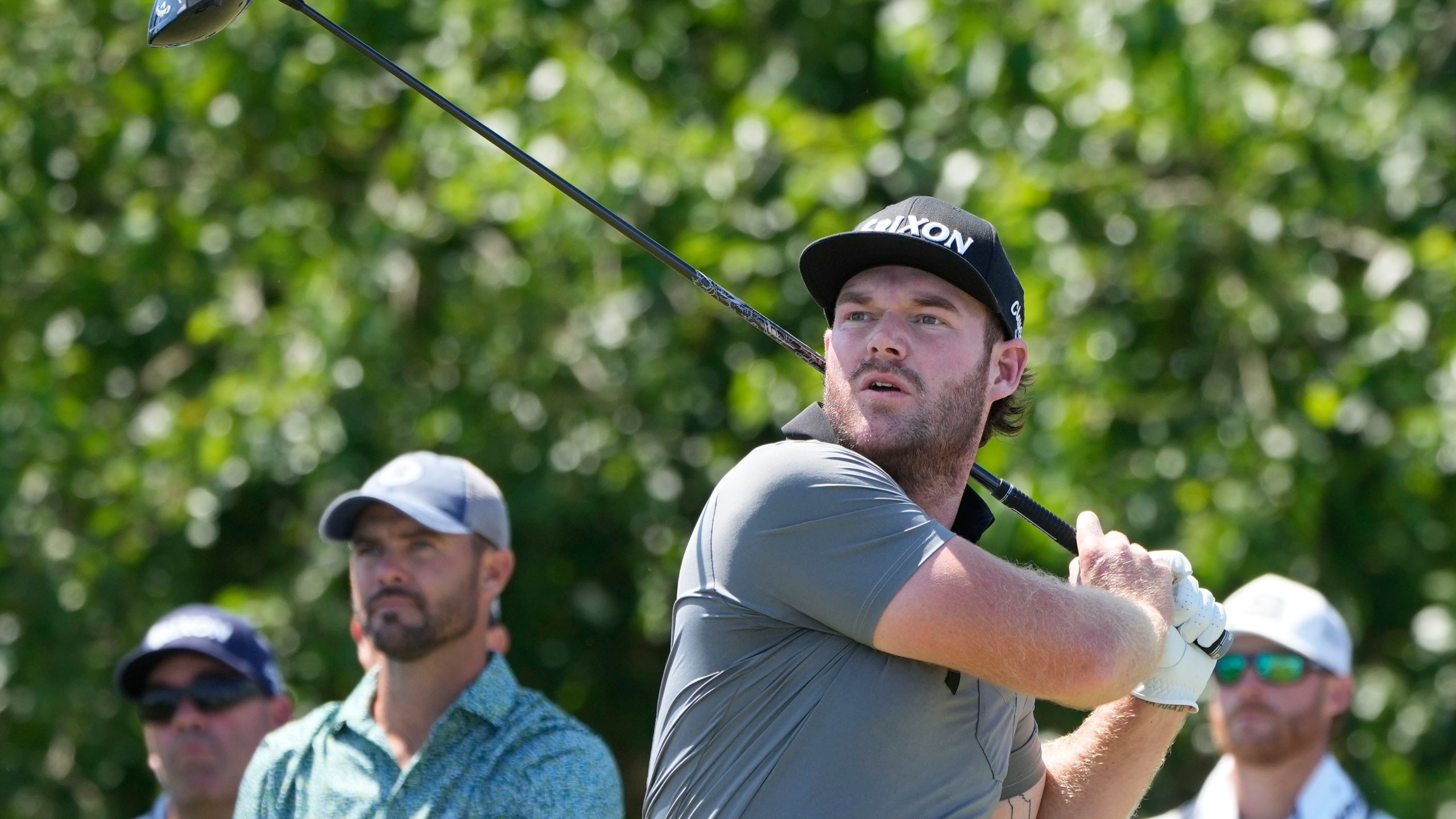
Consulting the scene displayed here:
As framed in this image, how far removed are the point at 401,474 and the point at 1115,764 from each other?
207 centimetres

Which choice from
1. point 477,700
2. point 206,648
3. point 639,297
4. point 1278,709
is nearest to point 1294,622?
point 1278,709

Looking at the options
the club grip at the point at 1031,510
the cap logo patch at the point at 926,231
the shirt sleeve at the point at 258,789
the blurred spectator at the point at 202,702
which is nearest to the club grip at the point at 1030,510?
the club grip at the point at 1031,510

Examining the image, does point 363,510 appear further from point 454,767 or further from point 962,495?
point 962,495

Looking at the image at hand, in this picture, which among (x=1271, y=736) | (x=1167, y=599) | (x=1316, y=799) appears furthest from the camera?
(x=1271, y=736)

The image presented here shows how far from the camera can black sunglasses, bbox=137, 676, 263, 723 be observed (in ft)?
17.0

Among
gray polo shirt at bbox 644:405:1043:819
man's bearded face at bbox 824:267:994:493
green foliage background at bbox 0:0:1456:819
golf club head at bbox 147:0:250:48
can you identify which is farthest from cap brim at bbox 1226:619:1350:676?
golf club head at bbox 147:0:250:48

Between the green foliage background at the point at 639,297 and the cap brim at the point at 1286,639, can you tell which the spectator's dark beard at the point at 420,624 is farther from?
the green foliage background at the point at 639,297

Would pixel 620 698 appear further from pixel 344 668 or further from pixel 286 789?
pixel 286 789

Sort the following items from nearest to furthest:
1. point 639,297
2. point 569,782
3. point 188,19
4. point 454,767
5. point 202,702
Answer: point 188,19
point 569,782
point 454,767
point 202,702
point 639,297

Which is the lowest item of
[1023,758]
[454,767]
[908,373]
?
[454,767]

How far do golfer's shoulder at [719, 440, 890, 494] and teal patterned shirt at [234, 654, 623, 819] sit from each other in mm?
1397

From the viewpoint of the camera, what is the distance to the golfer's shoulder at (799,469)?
2604 millimetres

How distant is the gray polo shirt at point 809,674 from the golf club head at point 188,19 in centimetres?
134

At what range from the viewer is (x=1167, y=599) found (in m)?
2.79
